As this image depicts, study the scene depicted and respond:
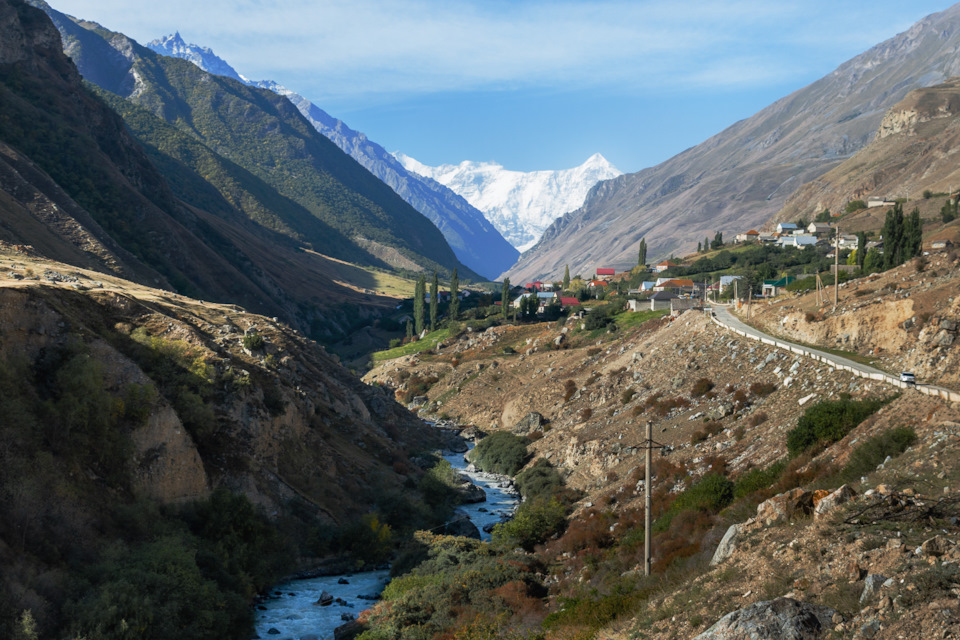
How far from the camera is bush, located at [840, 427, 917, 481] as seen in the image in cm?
2683

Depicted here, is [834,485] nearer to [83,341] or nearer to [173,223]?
[83,341]

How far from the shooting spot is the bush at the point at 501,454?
67.0m

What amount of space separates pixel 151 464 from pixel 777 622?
32636 mm

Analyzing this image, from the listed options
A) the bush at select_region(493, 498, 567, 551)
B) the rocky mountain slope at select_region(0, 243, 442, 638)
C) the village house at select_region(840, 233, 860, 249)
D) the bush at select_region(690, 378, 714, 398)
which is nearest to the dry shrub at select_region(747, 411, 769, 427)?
the bush at select_region(690, 378, 714, 398)

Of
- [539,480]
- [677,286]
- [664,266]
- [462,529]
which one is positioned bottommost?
[462,529]

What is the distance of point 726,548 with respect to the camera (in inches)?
957

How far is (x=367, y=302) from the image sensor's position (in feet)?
586

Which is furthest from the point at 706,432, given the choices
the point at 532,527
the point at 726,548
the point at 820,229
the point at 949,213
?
the point at 820,229

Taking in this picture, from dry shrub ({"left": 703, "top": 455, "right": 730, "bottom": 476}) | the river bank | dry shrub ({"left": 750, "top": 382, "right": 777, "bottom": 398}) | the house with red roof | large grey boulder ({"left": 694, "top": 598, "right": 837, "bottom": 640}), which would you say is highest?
the house with red roof

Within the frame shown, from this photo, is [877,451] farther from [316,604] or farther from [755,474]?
[316,604]

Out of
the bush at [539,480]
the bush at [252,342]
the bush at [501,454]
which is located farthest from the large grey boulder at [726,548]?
the bush at [501,454]

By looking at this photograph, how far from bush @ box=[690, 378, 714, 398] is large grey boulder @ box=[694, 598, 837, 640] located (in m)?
36.6

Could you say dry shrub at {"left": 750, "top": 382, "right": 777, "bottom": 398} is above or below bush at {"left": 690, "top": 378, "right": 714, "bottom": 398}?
above

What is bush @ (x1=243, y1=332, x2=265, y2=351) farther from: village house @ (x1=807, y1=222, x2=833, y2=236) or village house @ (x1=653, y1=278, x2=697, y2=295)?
village house @ (x1=807, y1=222, x2=833, y2=236)
